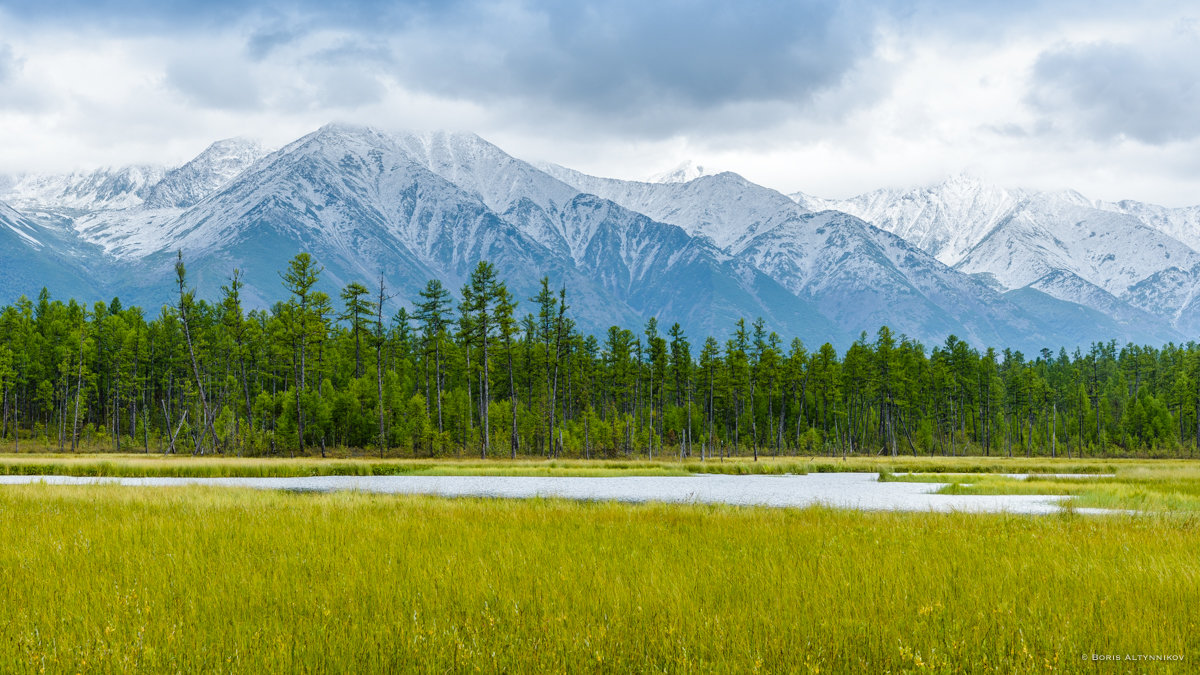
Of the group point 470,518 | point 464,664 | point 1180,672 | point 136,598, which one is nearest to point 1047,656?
point 1180,672

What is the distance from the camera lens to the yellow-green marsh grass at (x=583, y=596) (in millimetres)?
6957

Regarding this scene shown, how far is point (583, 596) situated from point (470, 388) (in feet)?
255

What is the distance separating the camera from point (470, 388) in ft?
281

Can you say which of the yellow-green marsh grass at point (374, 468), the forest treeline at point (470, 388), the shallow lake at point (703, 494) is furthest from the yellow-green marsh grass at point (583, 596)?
the forest treeline at point (470, 388)

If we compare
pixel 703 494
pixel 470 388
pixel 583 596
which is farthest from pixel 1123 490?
pixel 470 388

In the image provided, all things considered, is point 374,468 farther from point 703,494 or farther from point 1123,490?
point 1123,490

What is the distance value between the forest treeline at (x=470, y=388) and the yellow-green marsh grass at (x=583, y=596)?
49.2 m

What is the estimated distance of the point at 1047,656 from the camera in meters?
6.90

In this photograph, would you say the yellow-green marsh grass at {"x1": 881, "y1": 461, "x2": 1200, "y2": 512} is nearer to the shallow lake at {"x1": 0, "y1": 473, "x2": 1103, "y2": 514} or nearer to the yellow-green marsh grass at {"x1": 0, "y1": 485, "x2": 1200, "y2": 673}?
the shallow lake at {"x1": 0, "y1": 473, "x2": 1103, "y2": 514}

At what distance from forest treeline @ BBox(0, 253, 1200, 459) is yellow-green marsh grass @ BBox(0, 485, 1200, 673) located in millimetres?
49181

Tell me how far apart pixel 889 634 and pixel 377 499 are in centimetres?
1840

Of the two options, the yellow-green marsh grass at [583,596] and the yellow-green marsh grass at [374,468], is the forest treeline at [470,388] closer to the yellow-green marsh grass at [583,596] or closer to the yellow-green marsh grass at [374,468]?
the yellow-green marsh grass at [374,468]

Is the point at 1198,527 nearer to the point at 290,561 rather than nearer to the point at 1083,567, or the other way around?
the point at 1083,567

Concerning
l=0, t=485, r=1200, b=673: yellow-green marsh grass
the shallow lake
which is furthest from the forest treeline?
l=0, t=485, r=1200, b=673: yellow-green marsh grass
